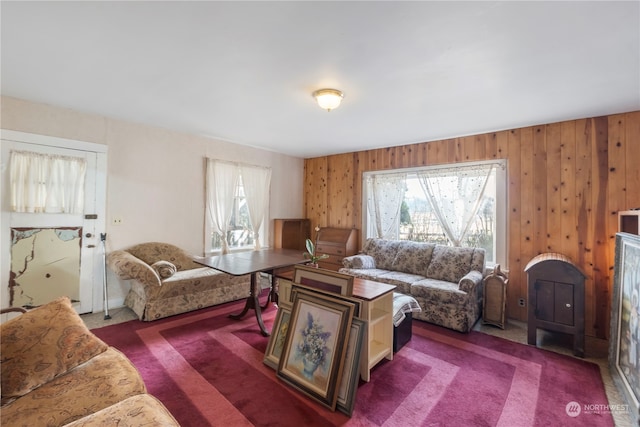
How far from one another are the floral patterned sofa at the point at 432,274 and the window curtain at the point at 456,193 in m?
0.39

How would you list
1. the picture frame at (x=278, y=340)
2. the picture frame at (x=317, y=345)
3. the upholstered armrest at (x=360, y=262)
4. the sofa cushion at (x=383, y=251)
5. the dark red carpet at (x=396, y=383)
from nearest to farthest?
the dark red carpet at (x=396, y=383) < the picture frame at (x=317, y=345) < the picture frame at (x=278, y=340) < the upholstered armrest at (x=360, y=262) < the sofa cushion at (x=383, y=251)

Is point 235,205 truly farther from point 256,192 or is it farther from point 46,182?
point 46,182

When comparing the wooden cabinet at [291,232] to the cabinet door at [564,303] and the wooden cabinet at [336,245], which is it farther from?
the cabinet door at [564,303]

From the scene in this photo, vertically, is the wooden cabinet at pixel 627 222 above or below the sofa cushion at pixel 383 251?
above

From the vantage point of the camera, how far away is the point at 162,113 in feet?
10.9

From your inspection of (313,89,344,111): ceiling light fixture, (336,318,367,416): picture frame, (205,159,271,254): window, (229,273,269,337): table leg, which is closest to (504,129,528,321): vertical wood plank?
(313,89,344,111): ceiling light fixture

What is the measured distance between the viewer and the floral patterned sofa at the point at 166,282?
125 inches

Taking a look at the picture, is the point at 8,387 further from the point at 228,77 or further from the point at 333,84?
the point at 333,84

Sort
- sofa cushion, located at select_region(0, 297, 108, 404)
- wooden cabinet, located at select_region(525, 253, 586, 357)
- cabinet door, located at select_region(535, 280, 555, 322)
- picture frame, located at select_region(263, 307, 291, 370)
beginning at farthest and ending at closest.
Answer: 1. cabinet door, located at select_region(535, 280, 555, 322)
2. wooden cabinet, located at select_region(525, 253, 586, 357)
3. picture frame, located at select_region(263, 307, 291, 370)
4. sofa cushion, located at select_region(0, 297, 108, 404)

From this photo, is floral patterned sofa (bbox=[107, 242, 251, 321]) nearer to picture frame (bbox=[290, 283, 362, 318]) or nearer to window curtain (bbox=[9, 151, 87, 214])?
window curtain (bbox=[9, 151, 87, 214])

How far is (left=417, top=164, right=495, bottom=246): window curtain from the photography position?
12.6 feet

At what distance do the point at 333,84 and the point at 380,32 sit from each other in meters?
0.76

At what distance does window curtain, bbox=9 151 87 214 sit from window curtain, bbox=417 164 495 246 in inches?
180

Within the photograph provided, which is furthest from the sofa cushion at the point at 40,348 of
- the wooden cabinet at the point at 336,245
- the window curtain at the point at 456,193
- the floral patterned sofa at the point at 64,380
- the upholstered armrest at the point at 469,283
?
the window curtain at the point at 456,193
